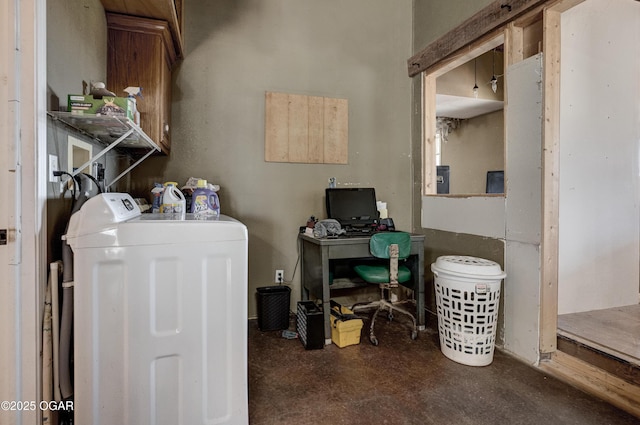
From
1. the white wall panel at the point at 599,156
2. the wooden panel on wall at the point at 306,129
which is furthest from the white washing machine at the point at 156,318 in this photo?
the white wall panel at the point at 599,156

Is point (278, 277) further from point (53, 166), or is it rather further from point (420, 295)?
point (53, 166)

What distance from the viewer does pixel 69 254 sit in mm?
1375

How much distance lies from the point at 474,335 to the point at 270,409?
138 centimetres

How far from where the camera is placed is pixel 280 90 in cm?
318

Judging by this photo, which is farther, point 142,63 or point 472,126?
point 472,126

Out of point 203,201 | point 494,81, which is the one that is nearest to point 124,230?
point 203,201

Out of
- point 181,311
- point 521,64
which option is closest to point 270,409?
point 181,311

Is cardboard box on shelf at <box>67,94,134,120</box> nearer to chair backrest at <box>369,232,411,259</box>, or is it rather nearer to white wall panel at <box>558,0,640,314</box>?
chair backrest at <box>369,232,411,259</box>

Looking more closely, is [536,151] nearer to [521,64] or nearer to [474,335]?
[521,64]

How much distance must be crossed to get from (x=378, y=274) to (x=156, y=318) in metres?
1.77

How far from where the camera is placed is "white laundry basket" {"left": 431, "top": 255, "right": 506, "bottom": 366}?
2.21 meters

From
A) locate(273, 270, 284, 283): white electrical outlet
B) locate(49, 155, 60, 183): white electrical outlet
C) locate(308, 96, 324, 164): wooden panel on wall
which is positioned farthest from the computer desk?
locate(49, 155, 60, 183): white electrical outlet

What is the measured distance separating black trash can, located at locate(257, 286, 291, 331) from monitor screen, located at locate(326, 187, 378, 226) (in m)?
0.85

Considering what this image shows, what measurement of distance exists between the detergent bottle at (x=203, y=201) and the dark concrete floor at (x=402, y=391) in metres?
1.08
